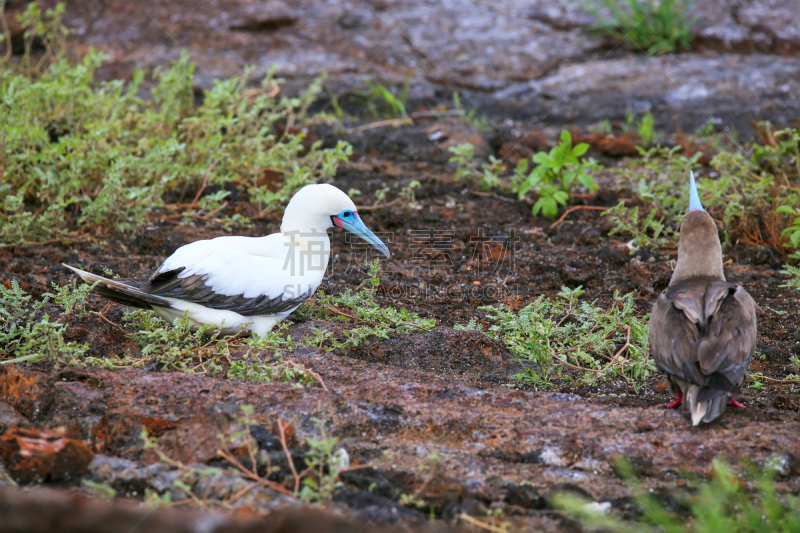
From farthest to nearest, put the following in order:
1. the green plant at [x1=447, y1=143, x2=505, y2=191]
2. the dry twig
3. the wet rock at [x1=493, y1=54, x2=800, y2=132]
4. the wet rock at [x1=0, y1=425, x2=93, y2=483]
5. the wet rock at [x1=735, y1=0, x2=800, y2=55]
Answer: the wet rock at [x1=735, y1=0, x2=800, y2=55] < the wet rock at [x1=493, y1=54, x2=800, y2=132] < the green plant at [x1=447, y1=143, x2=505, y2=191] < the dry twig < the wet rock at [x1=0, y1=425, x2=93, y2=483]

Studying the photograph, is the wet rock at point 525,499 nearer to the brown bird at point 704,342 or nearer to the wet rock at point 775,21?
the brown bird at point 704,342

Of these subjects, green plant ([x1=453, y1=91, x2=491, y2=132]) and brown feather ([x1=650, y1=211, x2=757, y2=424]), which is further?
green plant ([x1=453, y1=91, x2=491, y2=132])

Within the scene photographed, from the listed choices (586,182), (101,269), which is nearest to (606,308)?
(586,182)

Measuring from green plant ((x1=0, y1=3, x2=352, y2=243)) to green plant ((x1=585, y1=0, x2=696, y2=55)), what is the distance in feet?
14.7

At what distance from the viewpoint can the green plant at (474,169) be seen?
6.41m

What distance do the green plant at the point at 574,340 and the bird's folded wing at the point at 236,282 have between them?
95cm

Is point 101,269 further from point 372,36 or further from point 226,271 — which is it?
point 372,36

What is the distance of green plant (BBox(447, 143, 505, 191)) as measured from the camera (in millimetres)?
6410

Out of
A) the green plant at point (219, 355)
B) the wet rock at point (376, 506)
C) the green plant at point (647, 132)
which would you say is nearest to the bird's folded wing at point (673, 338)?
the wet rock at point (376, 506)

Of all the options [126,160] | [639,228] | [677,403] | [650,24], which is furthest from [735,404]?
[650,24]

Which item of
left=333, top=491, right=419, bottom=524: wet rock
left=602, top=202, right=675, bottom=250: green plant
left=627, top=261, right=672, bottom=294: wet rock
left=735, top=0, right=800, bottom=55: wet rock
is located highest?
left=735, top=0, right=800, bottom=55: wet rock

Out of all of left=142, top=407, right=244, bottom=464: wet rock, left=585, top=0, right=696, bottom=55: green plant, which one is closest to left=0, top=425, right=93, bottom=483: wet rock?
left=142, top=407, right=244, bottom=464: wet rock

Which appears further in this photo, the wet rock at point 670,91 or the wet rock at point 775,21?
the wet rock at point 775,21

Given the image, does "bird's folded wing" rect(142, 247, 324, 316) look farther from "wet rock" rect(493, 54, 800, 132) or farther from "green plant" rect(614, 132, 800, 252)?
"wet rock" rect(493, 54, 800, 132)
